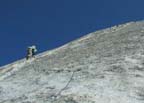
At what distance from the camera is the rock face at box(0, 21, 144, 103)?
2466cm

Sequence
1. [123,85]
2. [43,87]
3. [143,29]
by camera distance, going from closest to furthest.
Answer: [123,85], [43,87], [143,29]

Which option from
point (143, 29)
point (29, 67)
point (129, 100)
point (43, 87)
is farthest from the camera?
point (143, 29)

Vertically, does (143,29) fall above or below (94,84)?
above

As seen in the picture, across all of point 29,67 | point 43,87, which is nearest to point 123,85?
point 43,87

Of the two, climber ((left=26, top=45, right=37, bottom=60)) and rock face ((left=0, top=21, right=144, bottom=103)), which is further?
climber ((left=26, top=45, right=37, bottom=60))

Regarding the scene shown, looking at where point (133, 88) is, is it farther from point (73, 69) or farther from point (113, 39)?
point (113, 39)

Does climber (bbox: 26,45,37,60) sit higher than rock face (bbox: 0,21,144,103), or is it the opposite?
climber (bbox: 26,45,37,60)

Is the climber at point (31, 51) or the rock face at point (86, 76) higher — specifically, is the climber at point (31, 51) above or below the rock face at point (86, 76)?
above

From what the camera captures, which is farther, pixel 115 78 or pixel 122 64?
pixel 122 64

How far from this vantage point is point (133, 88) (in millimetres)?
24703

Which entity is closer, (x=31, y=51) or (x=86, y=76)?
(x=86, y=76)

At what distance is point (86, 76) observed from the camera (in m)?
27.8

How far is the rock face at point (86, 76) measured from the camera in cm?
2466

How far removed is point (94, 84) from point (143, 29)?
1270 cm
